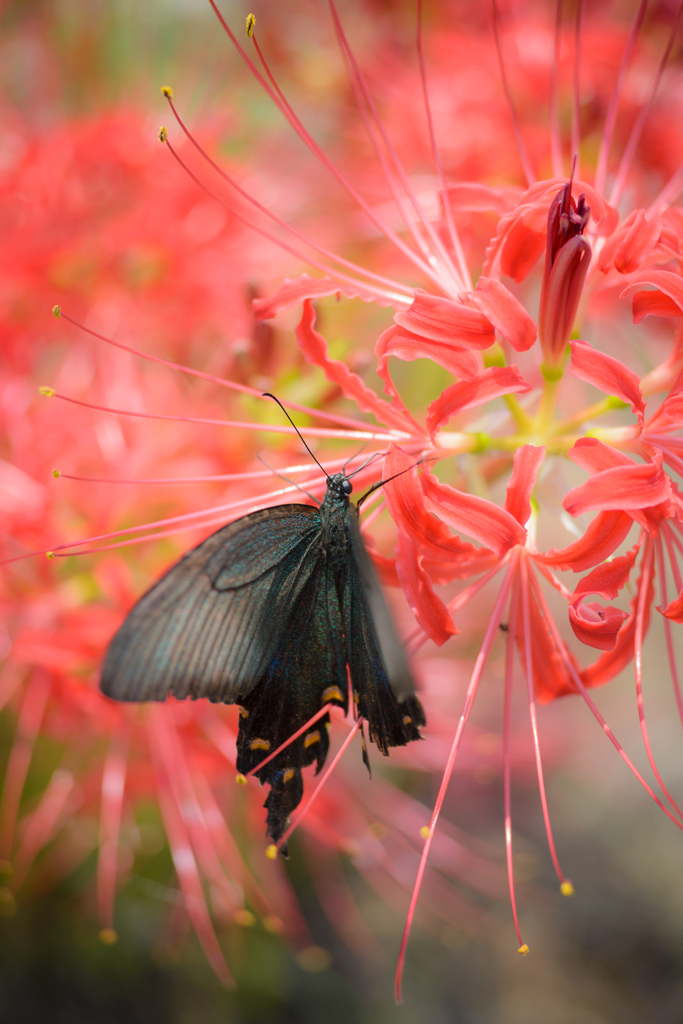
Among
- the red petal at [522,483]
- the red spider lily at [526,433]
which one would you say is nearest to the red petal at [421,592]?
the red spider lily at [526,433]

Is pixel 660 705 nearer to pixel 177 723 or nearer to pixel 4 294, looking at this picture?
pixel 177 723

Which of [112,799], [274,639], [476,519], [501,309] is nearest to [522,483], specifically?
[476,519]

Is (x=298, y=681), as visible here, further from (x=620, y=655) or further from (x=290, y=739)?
(x=620, y=655)

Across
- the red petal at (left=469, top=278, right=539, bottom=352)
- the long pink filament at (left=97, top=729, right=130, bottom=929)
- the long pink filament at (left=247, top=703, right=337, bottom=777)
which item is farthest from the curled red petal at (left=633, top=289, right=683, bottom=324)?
the long pink filament at (left=97, top=729, right=130, bottom=929)

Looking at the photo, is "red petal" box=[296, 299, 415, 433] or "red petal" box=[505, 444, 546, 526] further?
"red petal" box=[296, 299, 415, 433]

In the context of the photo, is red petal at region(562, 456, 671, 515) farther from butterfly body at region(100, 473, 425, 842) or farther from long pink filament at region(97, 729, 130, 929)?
long pink filament at region(97, 729, 130, 929)

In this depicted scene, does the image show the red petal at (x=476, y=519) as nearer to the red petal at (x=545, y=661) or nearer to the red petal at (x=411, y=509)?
the red petal at (x=411, y=509)
